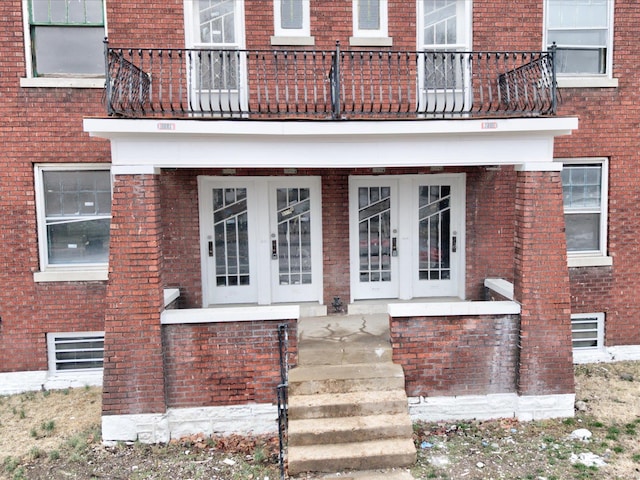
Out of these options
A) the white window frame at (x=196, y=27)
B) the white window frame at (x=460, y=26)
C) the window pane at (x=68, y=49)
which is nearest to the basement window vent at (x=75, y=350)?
the window pane at (x=68, y=49)

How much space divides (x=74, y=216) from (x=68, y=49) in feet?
8.18

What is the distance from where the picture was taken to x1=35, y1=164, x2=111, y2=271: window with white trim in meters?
7.61

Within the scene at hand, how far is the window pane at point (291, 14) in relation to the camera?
7520 millimetres

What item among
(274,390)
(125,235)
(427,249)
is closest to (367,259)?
(427,249)

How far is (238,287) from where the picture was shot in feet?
26.7

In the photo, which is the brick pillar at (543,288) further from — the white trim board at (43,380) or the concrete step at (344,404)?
the white trim board at (43,380)

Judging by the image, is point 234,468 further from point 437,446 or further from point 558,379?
point 558,379

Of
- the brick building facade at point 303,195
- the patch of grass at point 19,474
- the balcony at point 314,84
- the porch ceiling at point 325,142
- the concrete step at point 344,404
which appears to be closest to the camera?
the patch of grass at point 19,474

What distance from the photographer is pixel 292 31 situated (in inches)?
297

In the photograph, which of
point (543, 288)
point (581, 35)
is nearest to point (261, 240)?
point (543, 288)

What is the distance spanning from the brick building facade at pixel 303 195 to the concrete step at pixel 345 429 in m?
0.73

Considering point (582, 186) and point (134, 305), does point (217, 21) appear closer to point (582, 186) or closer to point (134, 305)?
point (134, 305)

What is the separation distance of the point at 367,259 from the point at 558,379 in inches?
129

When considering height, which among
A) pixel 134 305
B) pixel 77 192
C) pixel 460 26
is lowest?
pixel 134 305
